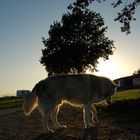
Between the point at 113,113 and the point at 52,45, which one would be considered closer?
the point at 113,113

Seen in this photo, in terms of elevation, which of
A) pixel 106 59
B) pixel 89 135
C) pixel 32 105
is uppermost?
pixel 106 59

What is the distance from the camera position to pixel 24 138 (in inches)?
565

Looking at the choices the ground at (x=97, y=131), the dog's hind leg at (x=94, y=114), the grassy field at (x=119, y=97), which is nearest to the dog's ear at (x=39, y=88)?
the ground at (x=97, y=131)

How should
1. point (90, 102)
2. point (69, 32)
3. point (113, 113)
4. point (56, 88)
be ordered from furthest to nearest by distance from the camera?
point (69, 32) < point (113, 113) < point (90, 102) < point (56, 88)

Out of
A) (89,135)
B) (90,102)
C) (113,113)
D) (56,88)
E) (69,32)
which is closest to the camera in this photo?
(89,135)

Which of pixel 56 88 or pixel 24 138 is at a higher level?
pixel 56 88

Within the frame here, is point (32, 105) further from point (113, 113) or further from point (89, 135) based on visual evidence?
point (113, 113)

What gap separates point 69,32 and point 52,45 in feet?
11.5

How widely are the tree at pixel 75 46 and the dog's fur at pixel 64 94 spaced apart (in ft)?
182

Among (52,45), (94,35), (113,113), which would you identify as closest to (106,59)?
(94,35)

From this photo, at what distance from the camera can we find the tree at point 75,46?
72750 mm

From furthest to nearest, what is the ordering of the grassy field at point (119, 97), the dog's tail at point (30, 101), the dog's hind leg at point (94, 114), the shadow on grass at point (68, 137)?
the grassy field at point (119, 97) < the dog's hind leg at point (94, 114) < the dog's tail at point (30, 101) < the shadow on grass at point (68, 137)

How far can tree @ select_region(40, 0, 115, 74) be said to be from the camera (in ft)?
239

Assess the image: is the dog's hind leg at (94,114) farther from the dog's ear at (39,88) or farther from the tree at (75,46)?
the tree at (75,46)
